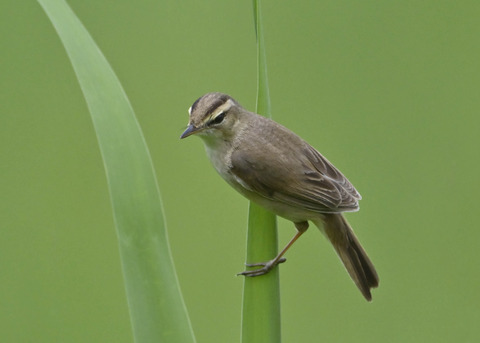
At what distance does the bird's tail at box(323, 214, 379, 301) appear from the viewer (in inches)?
86.0

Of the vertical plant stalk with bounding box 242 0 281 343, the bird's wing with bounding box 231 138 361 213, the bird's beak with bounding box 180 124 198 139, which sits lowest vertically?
the vertical plant stalk with bounding box 242 0 281 343

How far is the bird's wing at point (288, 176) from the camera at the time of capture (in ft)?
6.98

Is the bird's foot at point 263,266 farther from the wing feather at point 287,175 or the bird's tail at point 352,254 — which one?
the bird's tail at point 352,254

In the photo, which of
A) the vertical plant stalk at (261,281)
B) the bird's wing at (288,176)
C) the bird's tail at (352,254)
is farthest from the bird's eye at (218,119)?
the bird's tail at (352,254)

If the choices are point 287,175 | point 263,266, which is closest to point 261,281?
point 263,266

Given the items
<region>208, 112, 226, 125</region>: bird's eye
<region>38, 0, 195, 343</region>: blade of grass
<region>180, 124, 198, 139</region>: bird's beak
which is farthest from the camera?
<region>208, 112, 226, 125</region>: bird's eye

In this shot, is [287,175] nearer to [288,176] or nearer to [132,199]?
[288,176]

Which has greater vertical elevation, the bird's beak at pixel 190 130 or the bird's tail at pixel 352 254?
the bird's beak at pixel 190 130

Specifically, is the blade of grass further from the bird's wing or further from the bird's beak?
the bird's wing

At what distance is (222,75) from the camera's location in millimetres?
3242

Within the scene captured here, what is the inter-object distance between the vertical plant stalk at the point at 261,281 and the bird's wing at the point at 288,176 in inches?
9.9

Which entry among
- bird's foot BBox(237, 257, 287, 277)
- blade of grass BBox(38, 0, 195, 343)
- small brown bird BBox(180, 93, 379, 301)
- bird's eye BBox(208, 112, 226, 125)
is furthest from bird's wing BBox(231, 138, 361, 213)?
blade of grass BBox(38, 0, 195, 343)

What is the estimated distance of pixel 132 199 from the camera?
1.40 m

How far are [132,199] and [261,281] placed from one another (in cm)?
47
